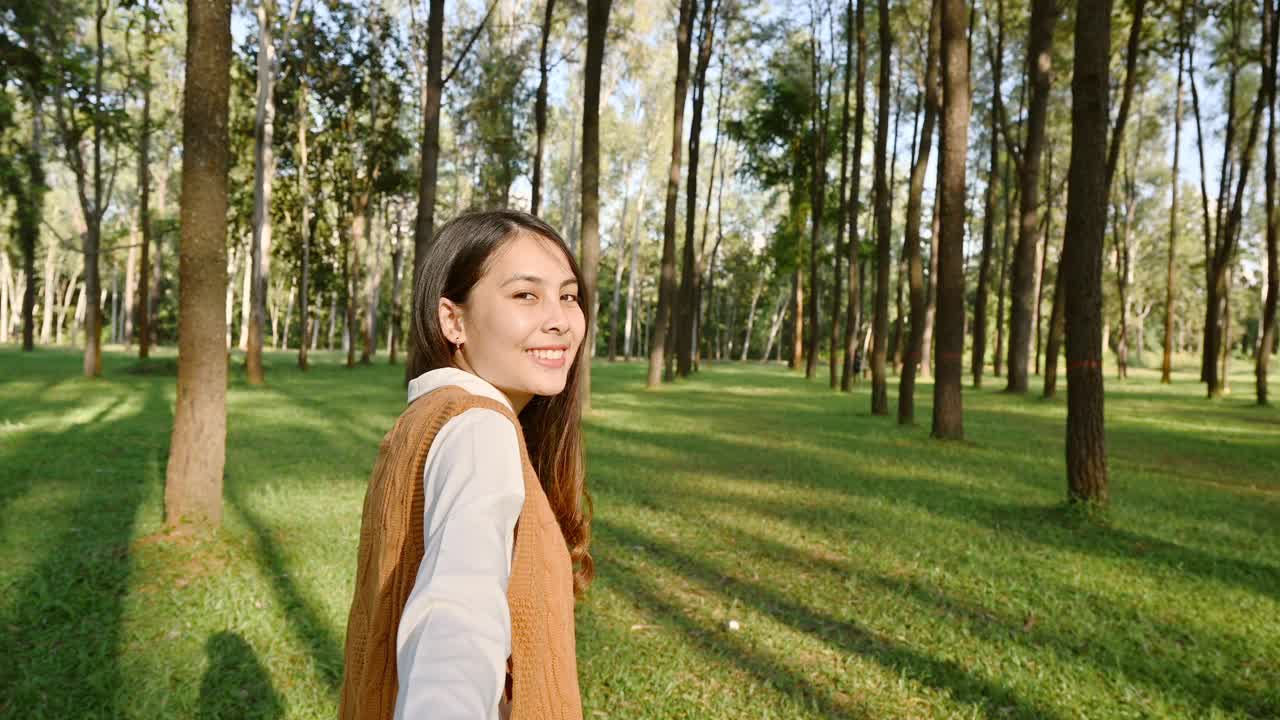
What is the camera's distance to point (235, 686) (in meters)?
3.77

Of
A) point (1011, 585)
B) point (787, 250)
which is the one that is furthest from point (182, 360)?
point (787, 250)

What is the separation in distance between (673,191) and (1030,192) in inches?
353

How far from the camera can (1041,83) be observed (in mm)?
16938

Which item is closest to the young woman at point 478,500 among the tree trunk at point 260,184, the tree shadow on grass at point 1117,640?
the tree shadow on grass at point 1117,640

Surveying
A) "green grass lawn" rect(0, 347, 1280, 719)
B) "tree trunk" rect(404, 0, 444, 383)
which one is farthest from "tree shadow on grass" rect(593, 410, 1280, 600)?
"tree trunk" rect(404, 0, 444, 383)

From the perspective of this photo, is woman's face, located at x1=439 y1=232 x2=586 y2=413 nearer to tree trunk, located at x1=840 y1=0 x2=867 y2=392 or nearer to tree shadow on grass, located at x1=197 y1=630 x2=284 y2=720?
tree shadow on grass, located at x1=197 y1=630 x2=284 y2=720

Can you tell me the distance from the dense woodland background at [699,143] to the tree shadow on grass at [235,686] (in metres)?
2.15

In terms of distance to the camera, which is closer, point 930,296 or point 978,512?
point 978,512

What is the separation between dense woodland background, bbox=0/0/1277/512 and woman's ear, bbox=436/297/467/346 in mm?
4576

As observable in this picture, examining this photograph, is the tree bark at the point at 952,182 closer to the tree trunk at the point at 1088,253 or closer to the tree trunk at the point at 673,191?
the tree trunk at the point at 1088,253

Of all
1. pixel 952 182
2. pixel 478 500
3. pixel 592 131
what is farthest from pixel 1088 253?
pixel 592 131

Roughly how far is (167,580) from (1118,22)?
2379cm

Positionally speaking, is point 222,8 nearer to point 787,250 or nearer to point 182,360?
point 182,360

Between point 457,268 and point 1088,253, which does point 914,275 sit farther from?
point 457,268
